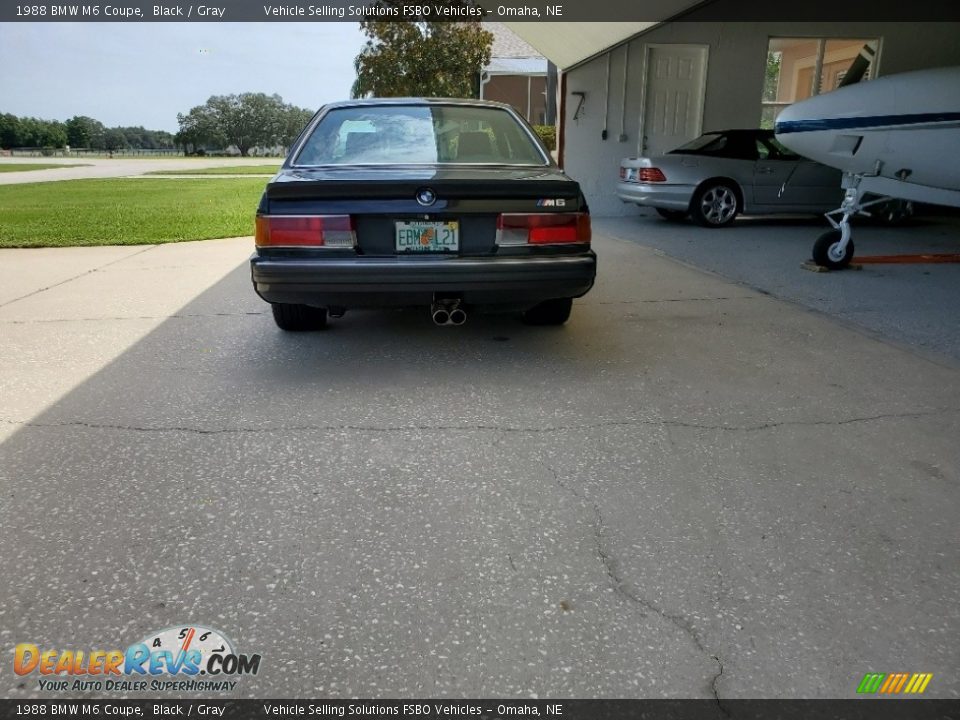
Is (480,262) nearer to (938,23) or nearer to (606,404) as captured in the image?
(606,404)

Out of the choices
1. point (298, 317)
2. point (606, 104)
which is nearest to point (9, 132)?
point (606, 104)

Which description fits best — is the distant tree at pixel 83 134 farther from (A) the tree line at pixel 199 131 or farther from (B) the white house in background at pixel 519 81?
(B) the white house in background at pixel 519 81

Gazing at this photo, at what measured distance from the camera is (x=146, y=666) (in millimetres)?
1719

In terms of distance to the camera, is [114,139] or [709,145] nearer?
[709,145]

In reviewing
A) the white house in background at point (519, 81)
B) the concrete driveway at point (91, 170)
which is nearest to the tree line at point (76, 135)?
the concrete driveway at point (91, 170)

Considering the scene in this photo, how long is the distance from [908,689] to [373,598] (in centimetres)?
138

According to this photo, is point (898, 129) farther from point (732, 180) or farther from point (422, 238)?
point (422, 238)

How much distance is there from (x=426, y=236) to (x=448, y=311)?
43cm

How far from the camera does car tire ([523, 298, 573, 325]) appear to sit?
4531 millimetres

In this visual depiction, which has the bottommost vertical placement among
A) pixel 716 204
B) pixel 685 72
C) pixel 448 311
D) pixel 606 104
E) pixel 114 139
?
pixel 448 311

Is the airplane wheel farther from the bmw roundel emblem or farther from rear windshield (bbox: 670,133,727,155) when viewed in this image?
the bmw roundel emblem

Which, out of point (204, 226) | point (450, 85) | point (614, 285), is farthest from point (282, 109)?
point (614, 285)
